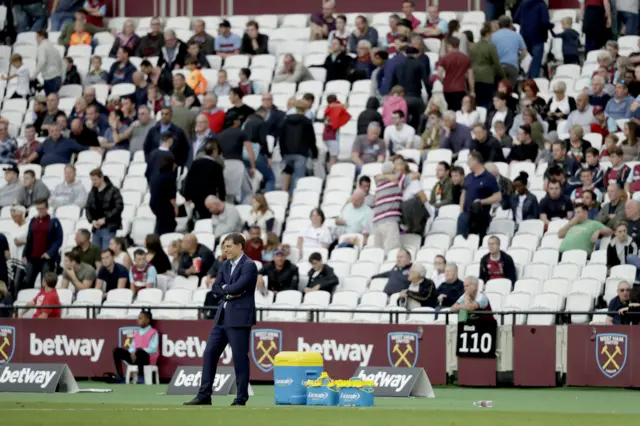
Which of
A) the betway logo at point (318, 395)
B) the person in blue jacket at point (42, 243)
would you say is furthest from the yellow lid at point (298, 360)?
the person in blue jacket at point (42, 243)

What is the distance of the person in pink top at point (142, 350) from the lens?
20344mm

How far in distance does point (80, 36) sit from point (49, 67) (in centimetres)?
155

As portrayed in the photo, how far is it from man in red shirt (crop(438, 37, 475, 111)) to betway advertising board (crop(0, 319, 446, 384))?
636 cm

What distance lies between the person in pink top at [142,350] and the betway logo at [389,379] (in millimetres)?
3870

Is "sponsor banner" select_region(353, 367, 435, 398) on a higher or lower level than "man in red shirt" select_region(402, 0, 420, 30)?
lower

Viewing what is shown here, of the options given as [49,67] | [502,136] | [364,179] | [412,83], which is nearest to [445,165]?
[364,179]

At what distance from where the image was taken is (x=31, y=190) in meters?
25.0

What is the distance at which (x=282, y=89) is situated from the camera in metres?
26.5

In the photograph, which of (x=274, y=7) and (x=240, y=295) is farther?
(x=274, y=7)

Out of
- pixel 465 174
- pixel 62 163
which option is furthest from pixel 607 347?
pixel 62 163

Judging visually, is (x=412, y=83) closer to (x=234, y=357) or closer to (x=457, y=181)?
(x=457, y=181)

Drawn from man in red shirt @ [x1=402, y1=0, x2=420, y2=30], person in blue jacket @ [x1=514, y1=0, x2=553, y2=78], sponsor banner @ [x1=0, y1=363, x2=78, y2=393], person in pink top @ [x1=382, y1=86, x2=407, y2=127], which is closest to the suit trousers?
sponsor banner @ [x1=0, y1=363, x2=78, y2=393]

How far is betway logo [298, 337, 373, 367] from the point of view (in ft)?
64.8

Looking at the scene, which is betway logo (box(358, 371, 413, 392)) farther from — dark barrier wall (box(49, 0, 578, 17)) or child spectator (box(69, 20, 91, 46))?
child spectator (box(69, 20, 91, 46))
